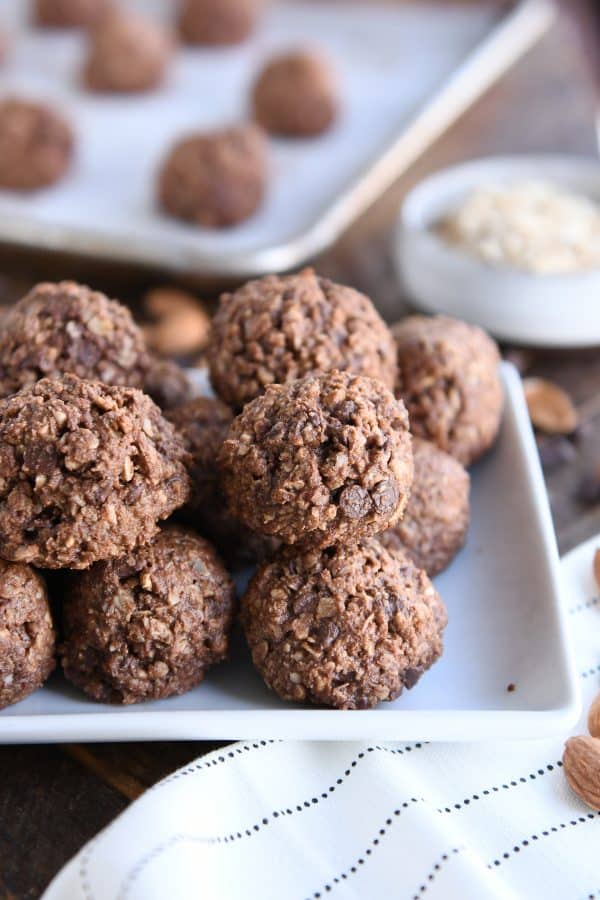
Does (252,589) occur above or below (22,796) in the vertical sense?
above

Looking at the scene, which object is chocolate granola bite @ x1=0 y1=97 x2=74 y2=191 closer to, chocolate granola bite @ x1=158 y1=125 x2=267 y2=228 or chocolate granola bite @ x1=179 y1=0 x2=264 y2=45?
chocolate granola bite @ x1=158 y1=125 x2=267 y2=228

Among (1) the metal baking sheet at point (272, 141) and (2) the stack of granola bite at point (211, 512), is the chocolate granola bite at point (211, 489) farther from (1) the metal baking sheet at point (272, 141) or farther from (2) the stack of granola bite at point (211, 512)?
(1) the metal baking sheet at point (272, 141)

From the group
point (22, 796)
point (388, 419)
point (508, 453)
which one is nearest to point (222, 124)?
point (508, 453)

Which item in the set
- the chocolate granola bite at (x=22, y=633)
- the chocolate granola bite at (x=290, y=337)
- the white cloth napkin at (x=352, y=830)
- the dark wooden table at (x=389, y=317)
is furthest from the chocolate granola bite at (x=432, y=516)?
the chocolate granola bite at (x=22, y=633)

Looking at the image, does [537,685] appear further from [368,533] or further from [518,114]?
[518,114]

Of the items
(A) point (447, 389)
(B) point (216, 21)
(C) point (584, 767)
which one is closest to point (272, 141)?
(B) point (216, 21)

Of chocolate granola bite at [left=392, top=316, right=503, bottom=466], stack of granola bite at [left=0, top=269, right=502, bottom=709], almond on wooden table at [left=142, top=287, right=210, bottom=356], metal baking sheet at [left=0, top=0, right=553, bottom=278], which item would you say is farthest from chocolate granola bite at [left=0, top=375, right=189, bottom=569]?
metal baking sheet at [left=0, top=0, right=553, bottom=278]
